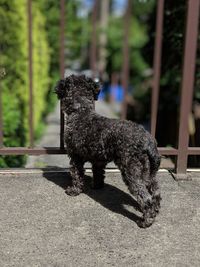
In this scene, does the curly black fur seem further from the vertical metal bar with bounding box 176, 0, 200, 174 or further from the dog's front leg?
the vertical metal bar with bounding box 176, 0, 200, 174

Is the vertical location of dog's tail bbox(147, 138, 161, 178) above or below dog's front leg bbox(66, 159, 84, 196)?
above

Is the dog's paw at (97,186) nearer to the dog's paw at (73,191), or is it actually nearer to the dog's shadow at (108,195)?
the dog's shadow at (108,195)

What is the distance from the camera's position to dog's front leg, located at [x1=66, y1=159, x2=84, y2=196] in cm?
373

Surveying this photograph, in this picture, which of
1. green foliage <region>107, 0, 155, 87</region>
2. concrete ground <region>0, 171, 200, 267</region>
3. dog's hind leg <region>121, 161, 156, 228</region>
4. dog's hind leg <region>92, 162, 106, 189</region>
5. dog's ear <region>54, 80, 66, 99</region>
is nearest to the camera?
concrete ground <region>0, 171, 200, 267</region>

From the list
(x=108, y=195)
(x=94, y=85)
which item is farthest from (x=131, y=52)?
(x=108, y=195)

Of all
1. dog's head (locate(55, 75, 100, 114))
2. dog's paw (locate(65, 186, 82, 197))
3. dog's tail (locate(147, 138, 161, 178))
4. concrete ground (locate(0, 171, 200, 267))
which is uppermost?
dog's head (locate(55, 75, 100, 114))

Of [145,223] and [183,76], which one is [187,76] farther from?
[145,223]

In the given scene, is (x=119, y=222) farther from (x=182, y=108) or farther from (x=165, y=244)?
(x=182, y=108)

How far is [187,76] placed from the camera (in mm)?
4008

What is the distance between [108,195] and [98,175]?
190 millimetres

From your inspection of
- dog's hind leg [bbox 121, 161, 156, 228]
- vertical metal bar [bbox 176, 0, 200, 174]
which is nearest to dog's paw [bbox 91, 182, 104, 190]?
dog's hind leg [bbox 121, 161, 156, 228]

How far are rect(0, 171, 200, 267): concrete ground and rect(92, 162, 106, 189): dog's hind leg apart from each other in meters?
0.06

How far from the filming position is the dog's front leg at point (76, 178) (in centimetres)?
373

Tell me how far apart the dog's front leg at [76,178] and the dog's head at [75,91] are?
0.43 meters
